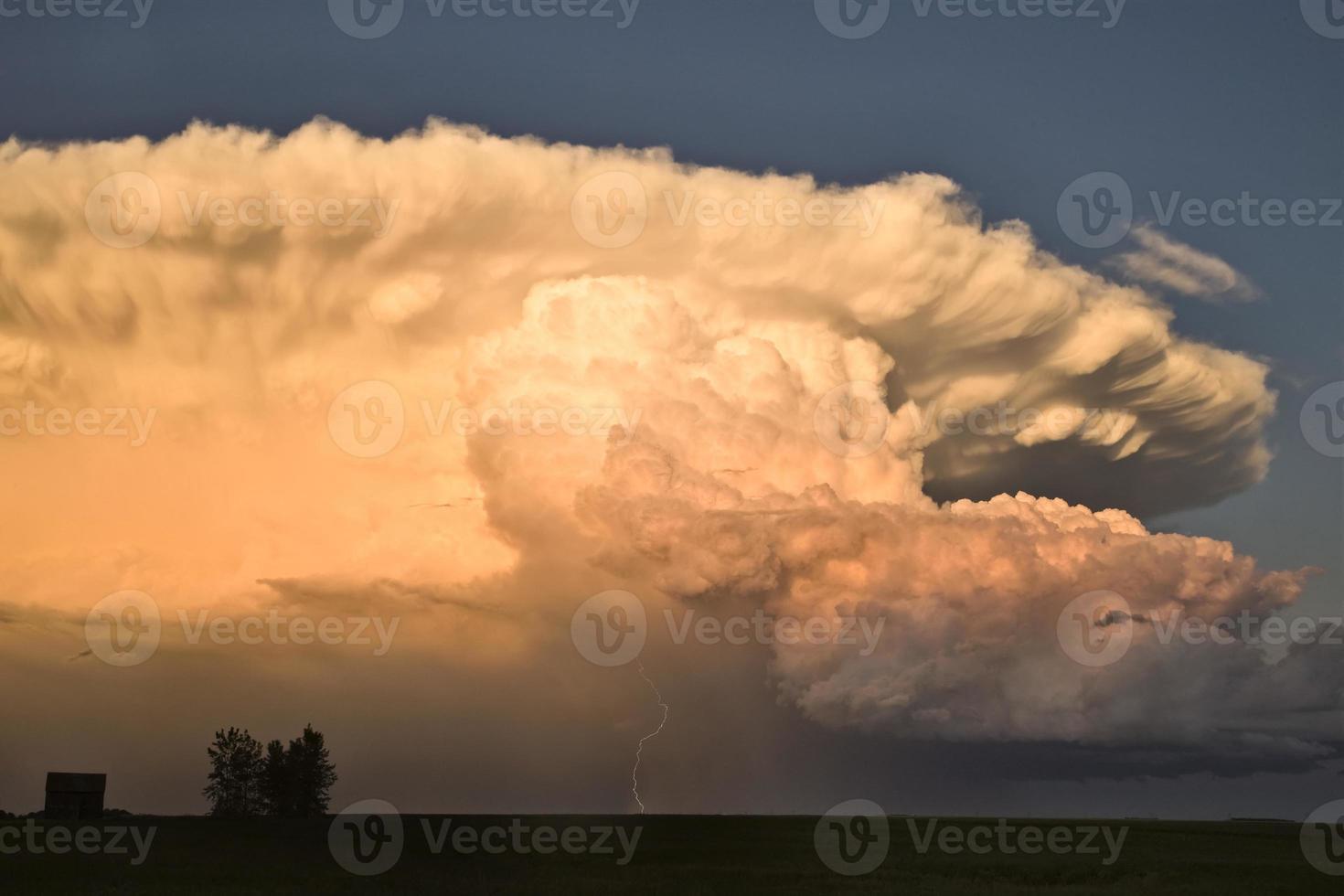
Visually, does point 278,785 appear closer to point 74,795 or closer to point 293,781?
point 293,781

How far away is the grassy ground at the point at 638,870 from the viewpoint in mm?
78125

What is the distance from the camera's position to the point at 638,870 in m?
92.9

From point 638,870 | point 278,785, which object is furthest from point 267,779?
point 638,870

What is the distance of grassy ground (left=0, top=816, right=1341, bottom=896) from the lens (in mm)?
78125

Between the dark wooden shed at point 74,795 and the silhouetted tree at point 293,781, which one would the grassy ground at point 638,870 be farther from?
the silhouetted tree at point 293,781

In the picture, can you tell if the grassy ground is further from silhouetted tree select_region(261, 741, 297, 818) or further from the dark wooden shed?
silhouetted tree select_region(261, 741, 297, 818)

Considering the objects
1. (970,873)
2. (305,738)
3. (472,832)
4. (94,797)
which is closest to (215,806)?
(305,738)

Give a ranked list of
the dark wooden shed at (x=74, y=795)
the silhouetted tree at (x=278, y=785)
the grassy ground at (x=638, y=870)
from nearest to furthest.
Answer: the grassy ground at (x=638, y=870)
the dark wooden shed at (x=74, y=795)
the silhouetted tree at (x=278, y=785)

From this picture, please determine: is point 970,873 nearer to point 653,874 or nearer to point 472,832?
point 653,874

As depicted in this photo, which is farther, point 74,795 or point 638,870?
point 74,795

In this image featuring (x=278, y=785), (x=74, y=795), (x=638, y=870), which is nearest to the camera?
(x=638, y=870)

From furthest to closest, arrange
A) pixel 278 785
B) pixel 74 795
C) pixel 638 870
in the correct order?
pixel 278 785 → pixel 74 795 → pixel 638 870

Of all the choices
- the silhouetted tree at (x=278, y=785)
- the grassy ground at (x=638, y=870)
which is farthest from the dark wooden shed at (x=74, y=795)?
the silhouetted tree at (x=278, y=785)

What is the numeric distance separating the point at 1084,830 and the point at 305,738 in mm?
111829
